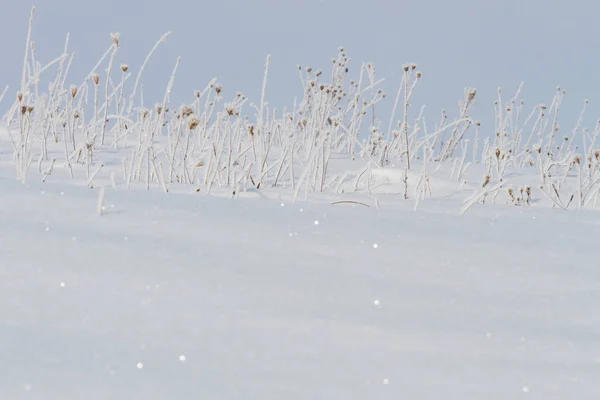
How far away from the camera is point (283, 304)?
106 centimetres

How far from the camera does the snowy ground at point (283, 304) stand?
86 centimetres

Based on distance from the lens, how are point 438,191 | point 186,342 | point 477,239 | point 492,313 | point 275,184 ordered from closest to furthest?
1. point 186,342
2. point 492,313
3. point 477,239
4. point 275,184
5. point 438,191

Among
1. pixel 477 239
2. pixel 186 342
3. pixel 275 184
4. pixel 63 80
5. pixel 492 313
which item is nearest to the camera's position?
pixel 186 342

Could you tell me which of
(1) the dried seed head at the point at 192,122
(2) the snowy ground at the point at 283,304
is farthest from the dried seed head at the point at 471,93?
(2) the snowy ground at the point at 283,304

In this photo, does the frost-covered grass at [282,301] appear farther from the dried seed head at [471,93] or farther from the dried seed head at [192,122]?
the dried seed head at [471,93]

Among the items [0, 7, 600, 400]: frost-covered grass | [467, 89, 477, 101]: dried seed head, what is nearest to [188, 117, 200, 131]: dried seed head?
[0, 7, 600, 400]: frost-covered grass

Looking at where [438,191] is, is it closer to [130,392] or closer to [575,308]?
[575,308]

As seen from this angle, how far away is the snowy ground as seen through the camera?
86 centimetres

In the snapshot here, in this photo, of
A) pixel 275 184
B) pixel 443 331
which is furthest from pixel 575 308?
pixel 275 184

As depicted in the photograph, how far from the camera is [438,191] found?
327 centimetres

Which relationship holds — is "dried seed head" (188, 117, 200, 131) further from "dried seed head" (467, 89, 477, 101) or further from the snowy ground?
"dried seed head" (467, 89, 477, 101)

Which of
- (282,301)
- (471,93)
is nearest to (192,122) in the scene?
(282,301)

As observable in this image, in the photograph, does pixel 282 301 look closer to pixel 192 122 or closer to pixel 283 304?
pixel 283 304

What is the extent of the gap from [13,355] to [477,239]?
90cm
